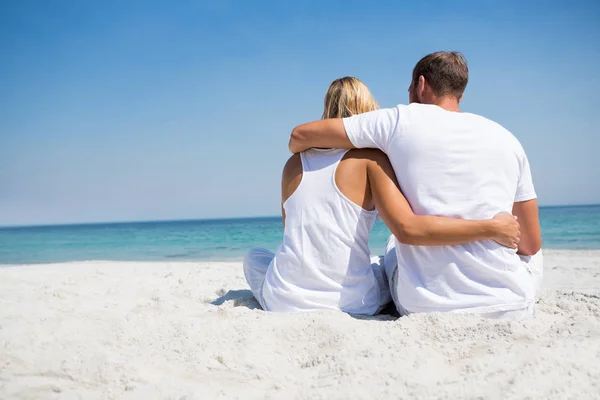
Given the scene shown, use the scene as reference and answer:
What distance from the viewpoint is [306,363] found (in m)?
2.17

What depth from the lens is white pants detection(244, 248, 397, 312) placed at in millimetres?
3104

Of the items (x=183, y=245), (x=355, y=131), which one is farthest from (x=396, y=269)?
(x=183, y=245)

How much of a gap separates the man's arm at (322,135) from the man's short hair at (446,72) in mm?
574

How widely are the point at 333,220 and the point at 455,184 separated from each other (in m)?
0.71

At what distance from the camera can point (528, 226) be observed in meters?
2.92

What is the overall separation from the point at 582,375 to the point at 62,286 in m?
4.70

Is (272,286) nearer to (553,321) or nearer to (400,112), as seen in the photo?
(400,112)

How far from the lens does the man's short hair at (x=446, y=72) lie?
8.70 feet

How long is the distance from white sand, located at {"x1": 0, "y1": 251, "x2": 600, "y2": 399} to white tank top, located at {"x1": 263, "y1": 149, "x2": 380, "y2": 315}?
19cm

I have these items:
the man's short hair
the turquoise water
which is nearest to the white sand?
the man's short hair

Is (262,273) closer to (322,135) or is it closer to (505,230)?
(322,135)

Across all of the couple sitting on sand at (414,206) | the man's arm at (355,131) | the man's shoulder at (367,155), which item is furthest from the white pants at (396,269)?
the man's arm at (355,131)

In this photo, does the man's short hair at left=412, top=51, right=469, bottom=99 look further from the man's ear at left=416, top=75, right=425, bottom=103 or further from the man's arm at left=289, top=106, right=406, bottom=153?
the man's arm at left=289, top=106, right=406, bottom=153

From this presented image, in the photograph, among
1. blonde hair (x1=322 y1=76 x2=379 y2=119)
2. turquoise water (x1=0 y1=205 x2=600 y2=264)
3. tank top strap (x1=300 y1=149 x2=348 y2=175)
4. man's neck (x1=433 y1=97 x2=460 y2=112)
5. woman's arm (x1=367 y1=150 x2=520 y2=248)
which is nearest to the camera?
woman's arm (x1=367 y1=150 x2=520 y2=248)
